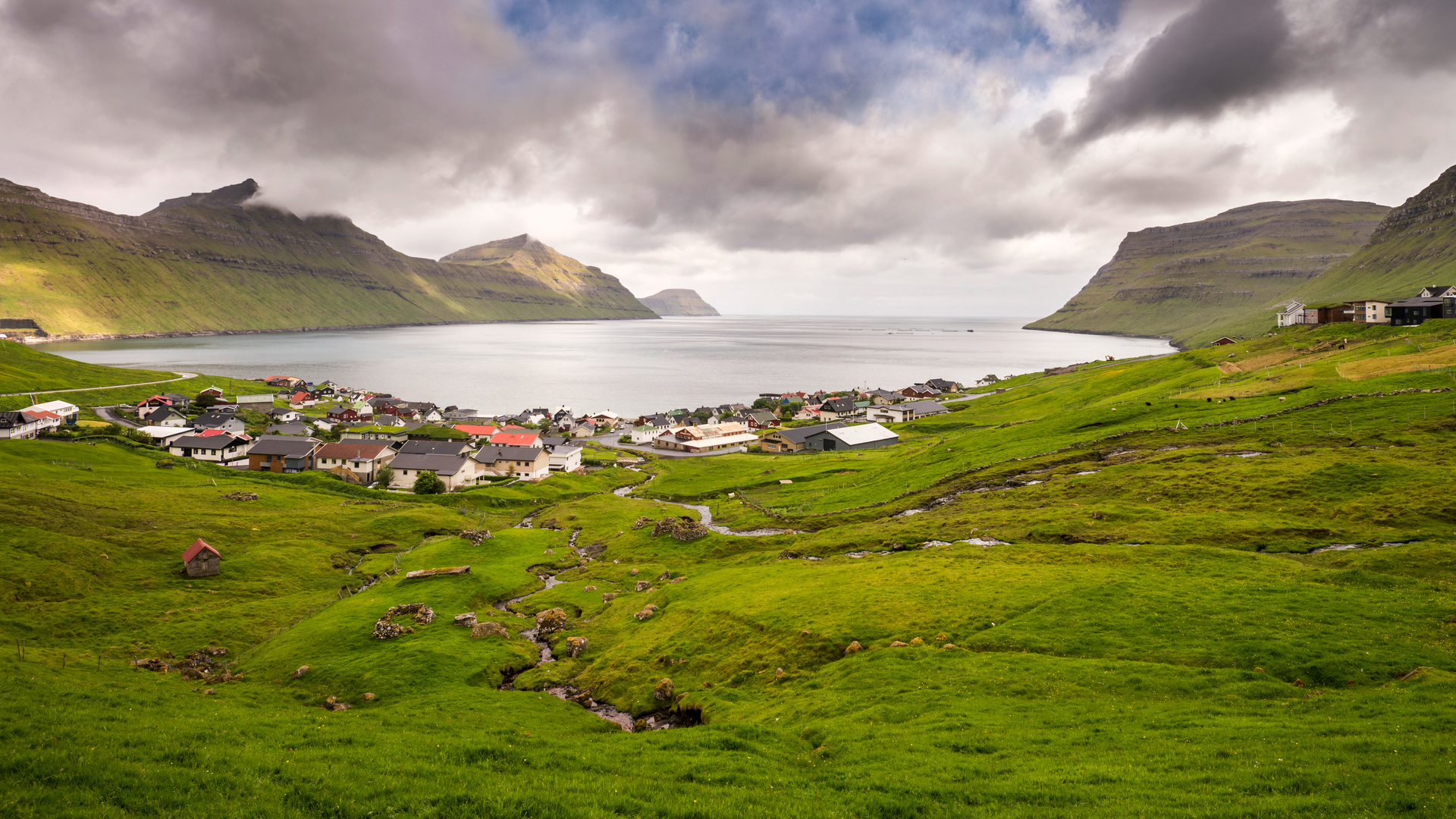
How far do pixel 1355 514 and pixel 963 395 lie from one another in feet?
525

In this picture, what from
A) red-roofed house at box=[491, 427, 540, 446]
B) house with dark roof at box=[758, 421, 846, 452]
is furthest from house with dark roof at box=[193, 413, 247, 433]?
house with dark roof at box=[758, 421, 846, 452]

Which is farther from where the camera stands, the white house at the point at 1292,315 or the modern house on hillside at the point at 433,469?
the white house at the point at 1292,315

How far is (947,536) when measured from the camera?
5222 centimetres

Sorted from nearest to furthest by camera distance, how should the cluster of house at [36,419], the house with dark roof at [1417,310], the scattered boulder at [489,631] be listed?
the scattered boulder at [489,631] < the house with dark roof at [1417,310] < the cluster of house at [36,419]

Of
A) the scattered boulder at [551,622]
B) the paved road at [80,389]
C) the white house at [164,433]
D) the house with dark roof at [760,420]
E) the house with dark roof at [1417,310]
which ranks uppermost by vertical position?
the house with dark roof at [1417,310]

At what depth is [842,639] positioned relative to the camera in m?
33.6

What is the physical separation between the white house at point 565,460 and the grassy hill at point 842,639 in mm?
35039

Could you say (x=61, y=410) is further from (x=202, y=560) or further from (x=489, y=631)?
(x=489, y=631)

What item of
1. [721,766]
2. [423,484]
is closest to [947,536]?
[721,766]

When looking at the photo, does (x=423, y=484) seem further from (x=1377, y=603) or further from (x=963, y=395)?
(x=963, y=395)

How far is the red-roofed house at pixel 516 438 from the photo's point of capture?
408 feet

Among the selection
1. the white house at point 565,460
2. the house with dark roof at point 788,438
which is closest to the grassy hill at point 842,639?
the white house at point 565,460

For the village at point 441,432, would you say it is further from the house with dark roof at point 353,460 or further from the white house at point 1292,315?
the white house at point 1292,315

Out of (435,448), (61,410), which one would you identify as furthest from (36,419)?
(435,448)
